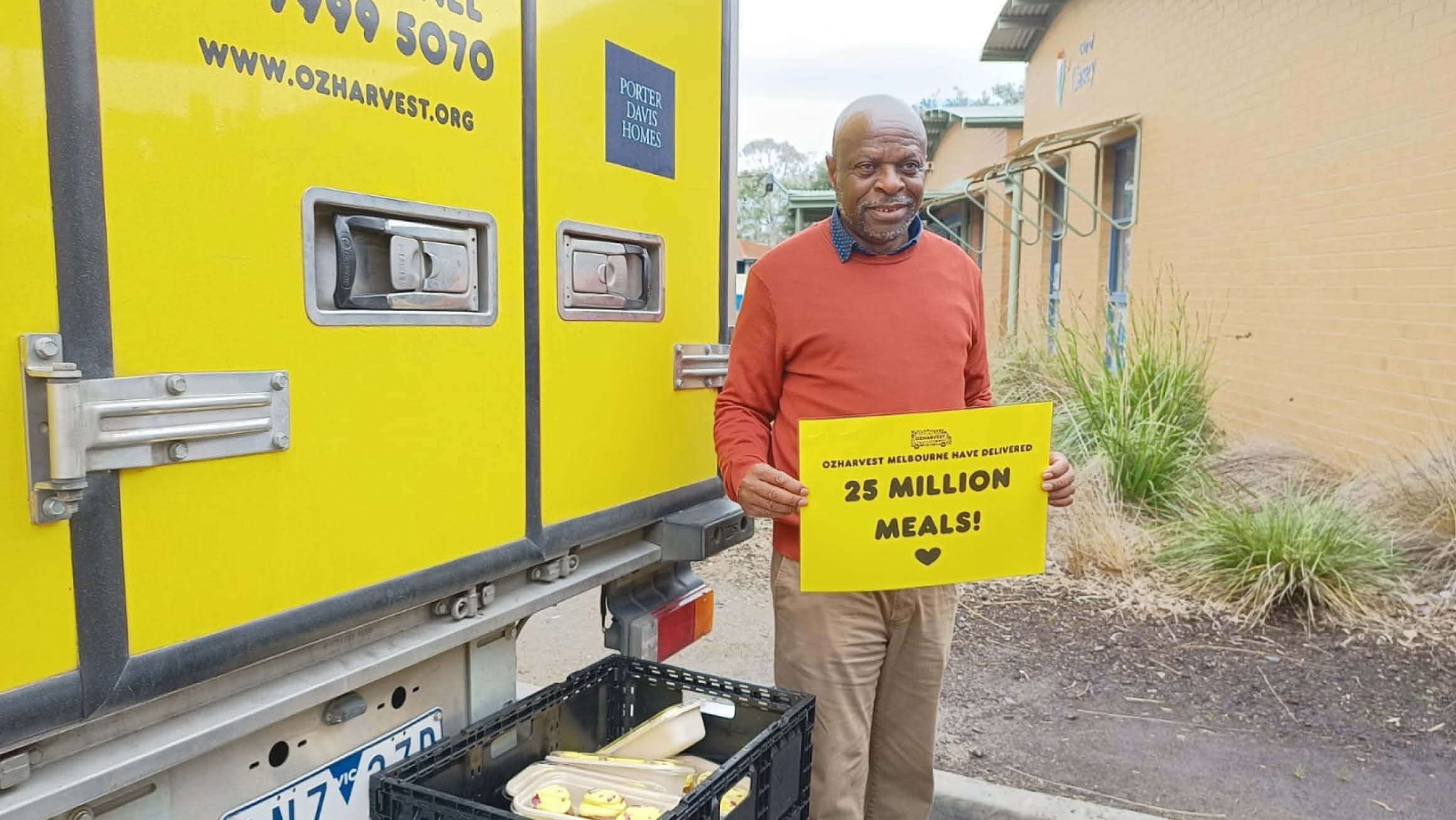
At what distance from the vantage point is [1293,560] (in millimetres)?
4984

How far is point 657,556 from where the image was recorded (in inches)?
105

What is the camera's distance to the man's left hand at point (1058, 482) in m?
2.51

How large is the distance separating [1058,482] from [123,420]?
1924mm

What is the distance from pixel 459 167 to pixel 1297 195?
7.14 m

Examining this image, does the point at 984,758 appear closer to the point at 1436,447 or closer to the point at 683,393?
the point at 683,393

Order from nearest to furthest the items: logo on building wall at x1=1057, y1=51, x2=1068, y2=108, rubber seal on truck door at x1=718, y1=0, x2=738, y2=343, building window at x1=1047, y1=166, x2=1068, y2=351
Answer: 1. rubber seal on truck door at x1=718, y1=0, x2=738, y2=343
2. building window at x1=1047, y1=166, x2=1068, y2=351
3. logo on building wall at x1=1057, y1=51, x2=1068, y2=108

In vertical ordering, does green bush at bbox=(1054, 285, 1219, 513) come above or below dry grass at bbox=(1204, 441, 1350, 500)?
above

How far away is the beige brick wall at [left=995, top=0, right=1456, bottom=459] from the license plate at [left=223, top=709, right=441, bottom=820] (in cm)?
580

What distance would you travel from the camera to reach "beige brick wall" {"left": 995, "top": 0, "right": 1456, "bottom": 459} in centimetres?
607

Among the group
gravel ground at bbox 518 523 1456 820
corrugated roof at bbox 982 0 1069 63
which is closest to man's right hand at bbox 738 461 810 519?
gravel ground at bbox 518 523 1456 820

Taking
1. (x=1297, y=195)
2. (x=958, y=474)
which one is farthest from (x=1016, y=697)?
(x=1297, y=195)

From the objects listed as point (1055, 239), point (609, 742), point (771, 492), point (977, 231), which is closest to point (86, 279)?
point (771, 492)

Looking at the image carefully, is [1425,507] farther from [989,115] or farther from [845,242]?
[989,115]

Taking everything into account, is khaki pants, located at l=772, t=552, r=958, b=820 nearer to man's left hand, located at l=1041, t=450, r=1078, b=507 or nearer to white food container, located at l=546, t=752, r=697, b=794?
man's left hand, located at l=1041, t=450, r=1078, b=507
